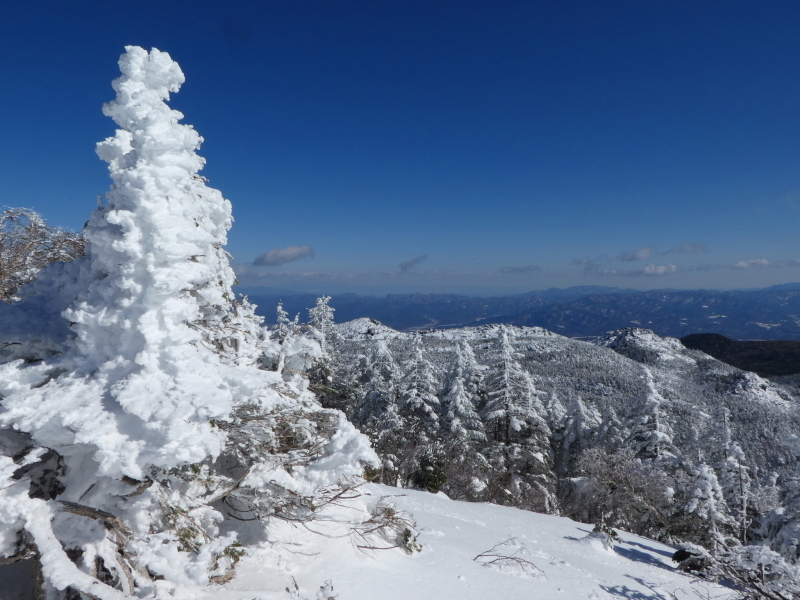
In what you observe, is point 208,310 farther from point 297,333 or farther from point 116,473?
point 116,473

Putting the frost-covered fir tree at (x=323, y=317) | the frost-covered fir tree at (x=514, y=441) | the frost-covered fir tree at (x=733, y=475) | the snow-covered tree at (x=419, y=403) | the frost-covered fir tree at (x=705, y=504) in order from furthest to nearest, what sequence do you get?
the frost-covered fir tree at (x=323, y=317) < the snow-covered tree at (x=419, y=403) < the frost-covered fir tree at (x=733, y=475) < the frost-covered fir tree at (x=514, y=441) < the frost-covered fir tree at (x=705, y=504)

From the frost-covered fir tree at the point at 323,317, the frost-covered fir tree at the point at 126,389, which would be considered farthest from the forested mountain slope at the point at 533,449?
the frost-covered fir tree at the point at 126,389

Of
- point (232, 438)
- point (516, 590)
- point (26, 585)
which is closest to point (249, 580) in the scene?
point (232, 438)

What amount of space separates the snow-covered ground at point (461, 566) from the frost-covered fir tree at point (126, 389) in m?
1.04

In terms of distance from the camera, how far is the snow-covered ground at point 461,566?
547cm

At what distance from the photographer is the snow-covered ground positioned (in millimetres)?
5469

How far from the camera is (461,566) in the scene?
275 inches

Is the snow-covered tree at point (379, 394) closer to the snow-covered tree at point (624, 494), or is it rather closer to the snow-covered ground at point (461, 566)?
the snow-covered tree at point (624, 494)

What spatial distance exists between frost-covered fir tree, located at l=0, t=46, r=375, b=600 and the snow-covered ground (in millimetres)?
1040

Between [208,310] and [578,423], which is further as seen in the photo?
[578,423]

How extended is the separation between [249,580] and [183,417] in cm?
275

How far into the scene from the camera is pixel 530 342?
578 ft

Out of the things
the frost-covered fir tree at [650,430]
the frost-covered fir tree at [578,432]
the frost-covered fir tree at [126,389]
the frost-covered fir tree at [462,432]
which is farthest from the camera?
the frost-covered fir tree at [578,432]

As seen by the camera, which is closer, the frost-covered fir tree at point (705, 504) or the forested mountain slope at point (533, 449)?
the frost-covered fir tree at point (705, 504)
